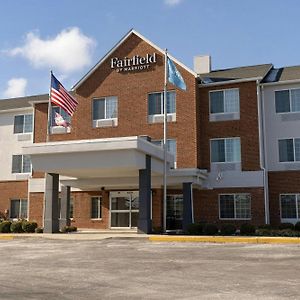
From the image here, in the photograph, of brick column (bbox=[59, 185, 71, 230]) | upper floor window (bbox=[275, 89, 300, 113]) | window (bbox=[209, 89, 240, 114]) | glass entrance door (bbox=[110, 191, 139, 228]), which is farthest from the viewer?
glass entrance door (bbox=[110, 191, 139, 228])

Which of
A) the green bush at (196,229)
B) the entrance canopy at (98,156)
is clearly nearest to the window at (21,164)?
the entrance canopy at (98,156)

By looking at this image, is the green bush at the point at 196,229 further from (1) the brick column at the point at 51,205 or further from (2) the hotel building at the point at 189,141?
(1) the brick column at the point at 51,205

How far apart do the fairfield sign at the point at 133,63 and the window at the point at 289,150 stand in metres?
9.48

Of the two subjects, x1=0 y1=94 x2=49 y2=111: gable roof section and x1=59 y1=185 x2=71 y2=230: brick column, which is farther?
x1=0 y1=94 x2=49 y2=111: gable roof section

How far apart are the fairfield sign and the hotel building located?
0.06 m

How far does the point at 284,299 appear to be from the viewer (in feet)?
26.0

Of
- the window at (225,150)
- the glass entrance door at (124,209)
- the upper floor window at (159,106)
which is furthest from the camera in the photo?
the glass entrance door at (124,209)

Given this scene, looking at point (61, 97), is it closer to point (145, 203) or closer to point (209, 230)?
point (145, 203)

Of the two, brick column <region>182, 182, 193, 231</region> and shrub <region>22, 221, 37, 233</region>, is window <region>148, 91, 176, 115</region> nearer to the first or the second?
brick column <region>182, 182, 193, 231</region>

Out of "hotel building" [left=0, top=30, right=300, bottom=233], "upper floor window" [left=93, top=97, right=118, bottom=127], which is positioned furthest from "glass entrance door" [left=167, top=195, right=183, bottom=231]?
"upper floor window" [left=93, top=97, right=118, bottom=127]

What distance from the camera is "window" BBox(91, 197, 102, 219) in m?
31.7

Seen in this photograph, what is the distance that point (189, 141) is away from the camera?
2928 cm

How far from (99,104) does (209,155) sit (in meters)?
8.06

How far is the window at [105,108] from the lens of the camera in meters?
31.4
